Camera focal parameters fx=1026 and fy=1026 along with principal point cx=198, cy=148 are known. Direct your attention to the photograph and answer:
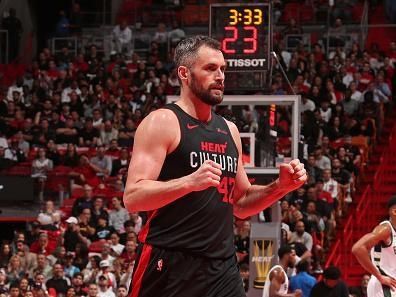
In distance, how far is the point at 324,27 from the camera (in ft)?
90.6

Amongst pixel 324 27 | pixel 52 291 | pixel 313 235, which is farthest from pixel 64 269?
pixel 324 27

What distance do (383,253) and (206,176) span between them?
16.8ft

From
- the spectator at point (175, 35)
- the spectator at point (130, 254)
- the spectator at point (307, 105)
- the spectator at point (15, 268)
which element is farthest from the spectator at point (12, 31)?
the spectator at point (130, 254)

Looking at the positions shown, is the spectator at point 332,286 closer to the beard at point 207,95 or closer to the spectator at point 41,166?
the beard at point 207,95

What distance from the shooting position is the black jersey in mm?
5578

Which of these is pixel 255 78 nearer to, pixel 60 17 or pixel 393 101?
pixel 393 101

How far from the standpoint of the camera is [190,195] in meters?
5.57

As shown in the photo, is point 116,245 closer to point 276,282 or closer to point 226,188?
point 276,282

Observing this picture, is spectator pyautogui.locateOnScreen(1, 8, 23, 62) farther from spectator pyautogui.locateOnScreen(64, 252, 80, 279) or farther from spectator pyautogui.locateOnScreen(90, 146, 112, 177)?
spectator pyautogui.locateOnScreen(64, 252, 80, 279)

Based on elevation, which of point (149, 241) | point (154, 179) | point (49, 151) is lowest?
point (49, 151)

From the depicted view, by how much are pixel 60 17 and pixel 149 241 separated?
83.0 ft

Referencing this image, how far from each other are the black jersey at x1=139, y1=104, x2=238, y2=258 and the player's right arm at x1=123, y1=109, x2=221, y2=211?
Answer: 63mm

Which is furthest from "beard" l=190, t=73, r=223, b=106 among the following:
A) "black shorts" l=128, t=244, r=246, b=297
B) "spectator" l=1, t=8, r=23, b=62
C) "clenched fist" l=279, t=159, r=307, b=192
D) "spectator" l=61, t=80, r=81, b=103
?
"spectator" l=1, t=8, r=23, b=62

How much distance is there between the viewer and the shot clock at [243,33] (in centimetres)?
1487
